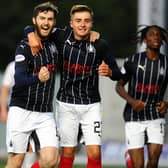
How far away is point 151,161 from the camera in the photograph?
46.5 feet

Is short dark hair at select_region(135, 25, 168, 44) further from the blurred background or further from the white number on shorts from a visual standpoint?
the blurred background

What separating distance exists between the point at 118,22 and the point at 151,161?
2182 centimetres

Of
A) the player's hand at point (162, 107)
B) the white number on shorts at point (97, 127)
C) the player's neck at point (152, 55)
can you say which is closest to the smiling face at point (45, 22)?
the white number on shorts at point (97, 127)

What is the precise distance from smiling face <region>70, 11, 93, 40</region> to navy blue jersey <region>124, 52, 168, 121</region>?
3.74ft

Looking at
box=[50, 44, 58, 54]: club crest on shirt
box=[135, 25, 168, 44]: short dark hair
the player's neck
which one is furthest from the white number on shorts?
box=[135, 25, 168, 44]: short dark hair

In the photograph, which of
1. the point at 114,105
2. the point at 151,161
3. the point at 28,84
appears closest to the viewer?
the point at 28,84

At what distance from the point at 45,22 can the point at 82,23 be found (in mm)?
495

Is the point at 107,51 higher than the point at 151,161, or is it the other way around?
the point at 107,51

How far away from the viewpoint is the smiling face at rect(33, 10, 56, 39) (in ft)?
42.7

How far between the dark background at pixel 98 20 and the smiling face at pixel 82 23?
1997 centimetres

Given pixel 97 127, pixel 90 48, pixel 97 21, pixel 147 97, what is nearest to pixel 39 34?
pixel 90 48

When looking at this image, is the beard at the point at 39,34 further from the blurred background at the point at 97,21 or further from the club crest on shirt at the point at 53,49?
the blurred background at the point at 97,21

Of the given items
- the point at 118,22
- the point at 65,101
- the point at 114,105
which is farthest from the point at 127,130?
the point at 118,22

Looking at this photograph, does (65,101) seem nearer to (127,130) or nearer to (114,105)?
(127,130)
